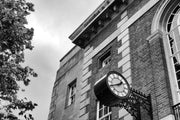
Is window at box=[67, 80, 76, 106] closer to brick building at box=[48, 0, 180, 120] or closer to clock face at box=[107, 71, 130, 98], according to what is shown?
brick building at box=[48, 0, 180, 120]

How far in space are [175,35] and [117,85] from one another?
3871 millimetres

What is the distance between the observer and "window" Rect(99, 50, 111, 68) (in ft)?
50.1

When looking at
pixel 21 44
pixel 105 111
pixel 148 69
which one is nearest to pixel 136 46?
pixel 148 69

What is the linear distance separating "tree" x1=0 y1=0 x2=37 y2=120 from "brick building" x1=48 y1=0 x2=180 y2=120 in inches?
147

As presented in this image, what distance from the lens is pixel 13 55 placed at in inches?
473

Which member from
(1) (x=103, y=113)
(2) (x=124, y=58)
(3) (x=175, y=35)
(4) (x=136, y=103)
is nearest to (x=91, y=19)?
(2) (x=124, y=58)

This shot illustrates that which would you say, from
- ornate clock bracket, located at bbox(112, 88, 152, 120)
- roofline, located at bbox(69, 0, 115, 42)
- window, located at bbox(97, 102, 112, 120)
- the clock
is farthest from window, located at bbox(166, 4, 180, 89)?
roofline, located at bbox(69, 0, 115, 42)

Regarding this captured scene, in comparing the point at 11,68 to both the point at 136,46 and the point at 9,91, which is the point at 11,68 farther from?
the point at 136,46

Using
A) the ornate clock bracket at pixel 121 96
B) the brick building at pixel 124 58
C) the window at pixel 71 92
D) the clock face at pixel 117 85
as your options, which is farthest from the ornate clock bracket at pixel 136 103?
the window at pixel 71 92

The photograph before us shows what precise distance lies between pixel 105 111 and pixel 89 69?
3.66 m

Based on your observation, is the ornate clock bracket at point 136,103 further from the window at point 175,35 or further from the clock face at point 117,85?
the window at point 175,35

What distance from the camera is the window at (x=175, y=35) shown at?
1095 cm

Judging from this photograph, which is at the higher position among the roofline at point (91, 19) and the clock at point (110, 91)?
the roofline at point (91, 19)

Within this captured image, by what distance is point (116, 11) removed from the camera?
52.1 ft
